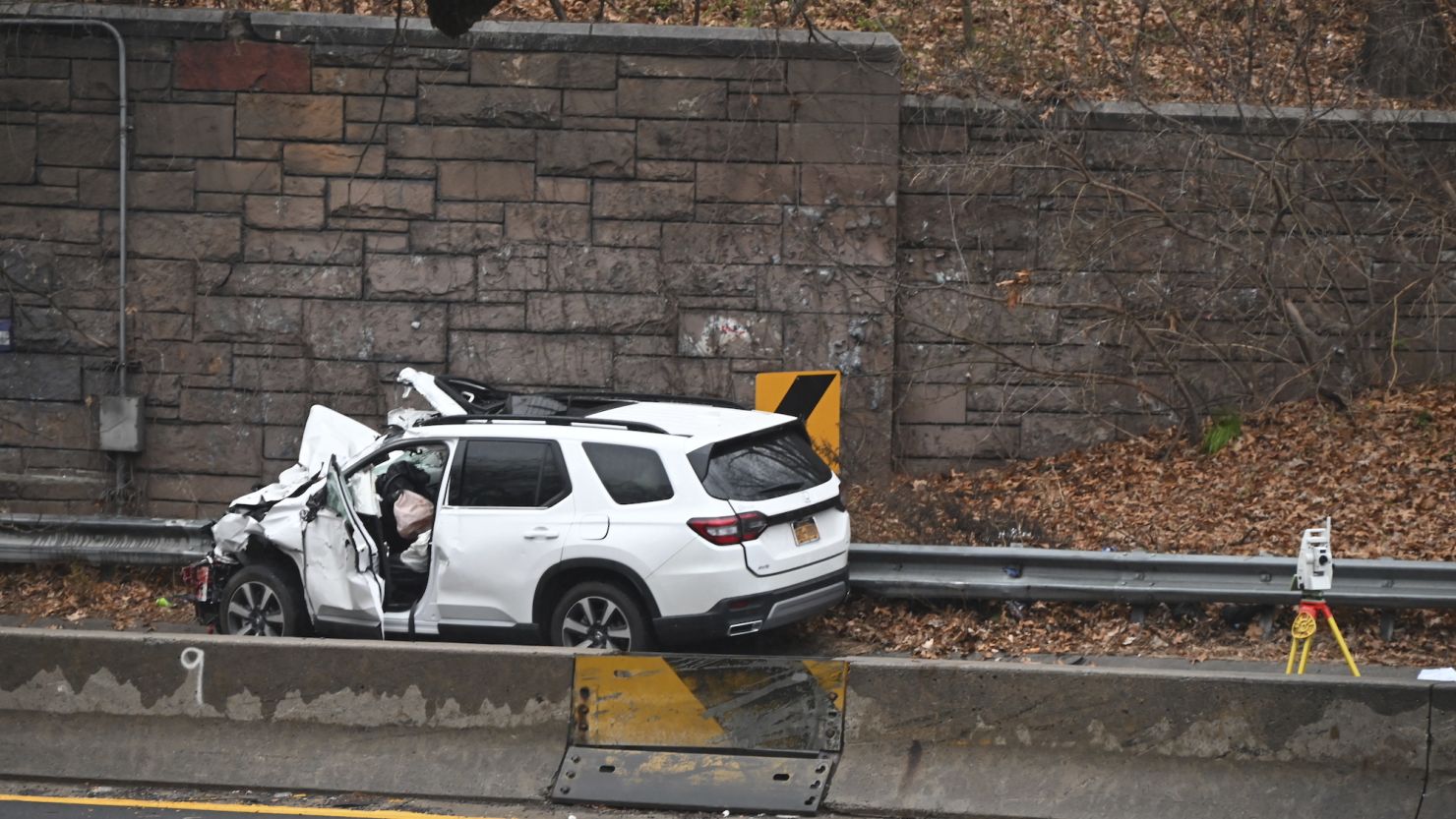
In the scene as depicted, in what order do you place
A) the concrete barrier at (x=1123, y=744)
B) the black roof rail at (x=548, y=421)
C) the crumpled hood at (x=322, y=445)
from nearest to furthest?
the concrete barrier at (x=1123, y=744) → the black roof rail at (x=548, y=421) → the crumpled hood at (x=322, y=445)

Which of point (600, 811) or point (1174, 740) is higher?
point (1174, 740)

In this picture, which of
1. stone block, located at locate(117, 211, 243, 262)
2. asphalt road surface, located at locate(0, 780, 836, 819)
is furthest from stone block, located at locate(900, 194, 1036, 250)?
asphalt road surface, located at locate(0, 780, 836, 819)

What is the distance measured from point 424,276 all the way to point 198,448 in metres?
2.81

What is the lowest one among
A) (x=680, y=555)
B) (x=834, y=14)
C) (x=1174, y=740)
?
(x=1174, y=740)

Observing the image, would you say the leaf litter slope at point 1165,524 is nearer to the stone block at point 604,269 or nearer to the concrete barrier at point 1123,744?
the stone block at point 604,269

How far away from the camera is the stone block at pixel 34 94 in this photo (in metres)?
13.9

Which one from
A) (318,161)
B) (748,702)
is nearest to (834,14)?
(318,161)

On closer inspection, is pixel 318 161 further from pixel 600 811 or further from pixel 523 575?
pixel 600 811

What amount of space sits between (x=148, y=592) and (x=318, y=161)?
179 inches

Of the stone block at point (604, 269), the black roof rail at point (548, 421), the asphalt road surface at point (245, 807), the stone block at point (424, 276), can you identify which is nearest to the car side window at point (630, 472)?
the black roof rail at point (548, 421)

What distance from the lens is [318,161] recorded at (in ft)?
45.3

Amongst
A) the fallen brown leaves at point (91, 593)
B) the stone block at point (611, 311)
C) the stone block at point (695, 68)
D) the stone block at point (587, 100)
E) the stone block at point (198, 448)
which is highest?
the stone block at point (695, 68)

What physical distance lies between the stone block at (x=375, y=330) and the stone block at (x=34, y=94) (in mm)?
3094

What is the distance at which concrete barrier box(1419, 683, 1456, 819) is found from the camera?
6117 millimetres
